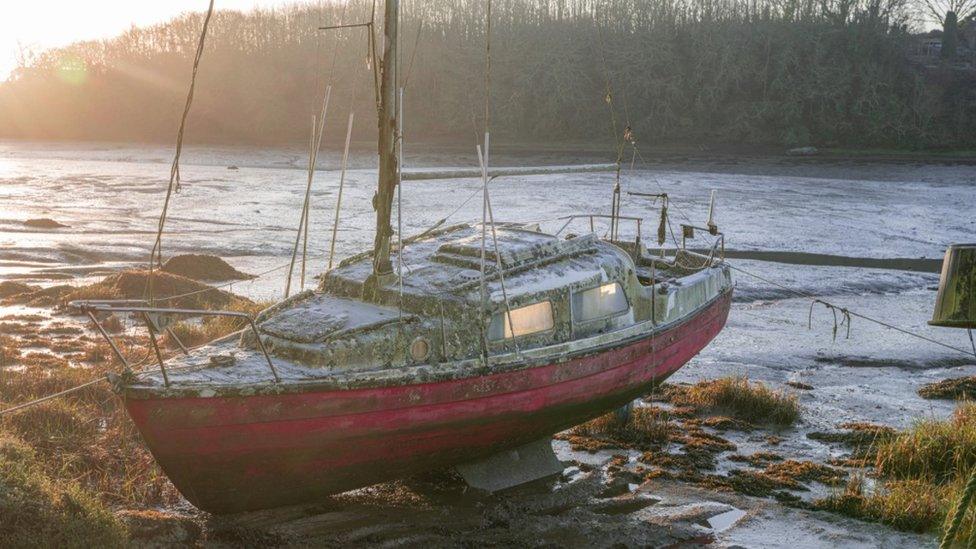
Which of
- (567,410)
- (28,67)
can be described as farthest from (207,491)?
(28,67)

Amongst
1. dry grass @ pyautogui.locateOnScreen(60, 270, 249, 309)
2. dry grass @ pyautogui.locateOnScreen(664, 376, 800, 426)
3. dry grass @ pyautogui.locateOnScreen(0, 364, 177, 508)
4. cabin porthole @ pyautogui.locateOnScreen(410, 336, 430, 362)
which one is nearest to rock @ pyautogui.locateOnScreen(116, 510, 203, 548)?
dry grass @ pyautogui.locateOnScreen(0, 364, 177, 508)

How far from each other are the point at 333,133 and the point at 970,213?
155ft

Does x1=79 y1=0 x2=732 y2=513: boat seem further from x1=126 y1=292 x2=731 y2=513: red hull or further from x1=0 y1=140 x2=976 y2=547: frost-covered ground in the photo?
x1=0 y1=140 x2=976 y2=547: frost-covered ground

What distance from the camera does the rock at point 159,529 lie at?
938cm

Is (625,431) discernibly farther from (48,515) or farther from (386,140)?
(48,515)

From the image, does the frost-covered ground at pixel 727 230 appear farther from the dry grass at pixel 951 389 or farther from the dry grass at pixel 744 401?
the dry grass at pixel 744 401

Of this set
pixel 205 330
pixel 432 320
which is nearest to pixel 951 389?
pixel 432 320

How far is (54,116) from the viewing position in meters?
80.6

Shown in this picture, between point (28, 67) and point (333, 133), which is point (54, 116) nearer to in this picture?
point (28, 67)

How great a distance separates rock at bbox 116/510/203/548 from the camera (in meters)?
9.38

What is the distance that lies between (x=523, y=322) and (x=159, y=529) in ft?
15.2

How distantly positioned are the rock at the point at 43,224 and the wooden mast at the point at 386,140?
75.1 feet

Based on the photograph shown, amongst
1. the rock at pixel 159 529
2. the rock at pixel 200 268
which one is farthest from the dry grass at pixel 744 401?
the rock at pixel 200 268

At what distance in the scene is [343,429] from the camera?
376 inches
